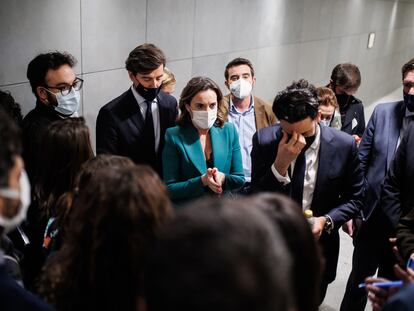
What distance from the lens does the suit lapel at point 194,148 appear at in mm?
2406

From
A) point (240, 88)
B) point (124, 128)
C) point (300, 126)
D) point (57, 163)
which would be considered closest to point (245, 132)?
point (240, 88)

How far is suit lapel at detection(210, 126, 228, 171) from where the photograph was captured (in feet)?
8.12

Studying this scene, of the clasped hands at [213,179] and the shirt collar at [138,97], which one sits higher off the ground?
the shirt collar at [138,97]

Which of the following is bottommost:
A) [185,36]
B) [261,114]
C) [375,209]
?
[375,209]

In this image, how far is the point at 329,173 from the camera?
6.96 ft

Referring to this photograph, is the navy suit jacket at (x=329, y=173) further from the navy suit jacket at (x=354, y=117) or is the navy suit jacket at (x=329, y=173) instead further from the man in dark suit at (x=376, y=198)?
the navy suit jacket at (x=354, y=117)

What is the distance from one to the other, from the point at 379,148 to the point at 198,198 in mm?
1169

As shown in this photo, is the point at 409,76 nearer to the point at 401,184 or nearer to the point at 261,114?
the point at 401,184

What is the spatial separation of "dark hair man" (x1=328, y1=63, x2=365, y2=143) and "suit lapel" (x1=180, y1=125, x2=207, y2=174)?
1608mm

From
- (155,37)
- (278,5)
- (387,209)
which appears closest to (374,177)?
(387,209)

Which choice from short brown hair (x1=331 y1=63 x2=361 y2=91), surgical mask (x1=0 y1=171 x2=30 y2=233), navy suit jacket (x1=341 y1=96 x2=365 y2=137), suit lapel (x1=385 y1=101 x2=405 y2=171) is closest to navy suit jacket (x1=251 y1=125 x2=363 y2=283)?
suit lapel (x1=385 y1=101 x2=405 y2=171)

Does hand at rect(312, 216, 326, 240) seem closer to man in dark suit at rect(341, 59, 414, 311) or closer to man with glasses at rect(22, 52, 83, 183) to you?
man in dark suit at rect(341, 59, 414, 311)

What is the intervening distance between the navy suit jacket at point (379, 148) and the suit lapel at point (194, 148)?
102 centimetres

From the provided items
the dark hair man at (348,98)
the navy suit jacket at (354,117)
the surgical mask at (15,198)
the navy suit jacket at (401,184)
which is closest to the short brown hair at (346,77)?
the dark hair man at (348,98)
